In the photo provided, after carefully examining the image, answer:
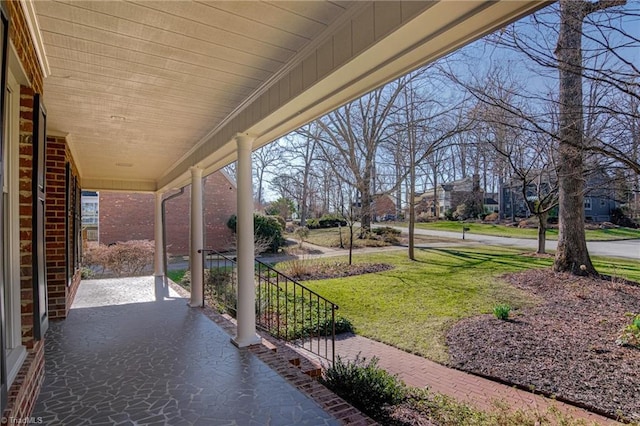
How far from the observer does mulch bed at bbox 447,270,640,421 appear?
385 cm

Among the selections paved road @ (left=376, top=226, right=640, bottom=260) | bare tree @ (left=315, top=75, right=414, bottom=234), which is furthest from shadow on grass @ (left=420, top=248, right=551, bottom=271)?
bare tree @ (left=315, top=75, right=414, bottom=234)

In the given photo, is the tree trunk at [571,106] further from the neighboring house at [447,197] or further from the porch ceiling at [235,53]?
the neighboring house at [447,197]

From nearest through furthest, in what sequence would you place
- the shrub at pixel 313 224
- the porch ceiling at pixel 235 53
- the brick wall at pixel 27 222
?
the porch ceiling at pixel 235 53 < the brick wall at pixel 27 222 < the shrub at pixel 313 224

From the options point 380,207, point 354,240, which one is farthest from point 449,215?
point 354,240

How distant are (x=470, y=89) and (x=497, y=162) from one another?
2.56m

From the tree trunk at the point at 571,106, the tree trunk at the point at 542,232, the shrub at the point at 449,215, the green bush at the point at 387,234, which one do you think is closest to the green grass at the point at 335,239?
the green bush at the point at 387,234

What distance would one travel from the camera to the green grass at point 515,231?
15297 millimetres

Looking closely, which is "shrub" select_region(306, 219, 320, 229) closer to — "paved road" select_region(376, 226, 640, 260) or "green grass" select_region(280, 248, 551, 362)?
"paved road" select_region(376, 226, 640, 260)

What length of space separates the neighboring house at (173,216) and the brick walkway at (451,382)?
11581 millimetres

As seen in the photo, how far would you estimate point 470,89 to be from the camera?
5703 mm

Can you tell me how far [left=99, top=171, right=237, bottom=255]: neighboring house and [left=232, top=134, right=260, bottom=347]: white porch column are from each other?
11.7 m

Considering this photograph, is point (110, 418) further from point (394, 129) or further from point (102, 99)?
point (394, 129)


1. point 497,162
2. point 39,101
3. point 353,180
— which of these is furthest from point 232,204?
point 39,101

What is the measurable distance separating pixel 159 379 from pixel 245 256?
135 centimetres
